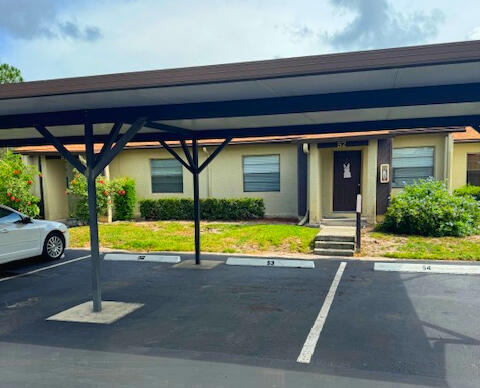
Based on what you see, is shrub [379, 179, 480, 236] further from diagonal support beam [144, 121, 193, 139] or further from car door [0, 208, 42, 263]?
car door [0, 208, 42, 263]

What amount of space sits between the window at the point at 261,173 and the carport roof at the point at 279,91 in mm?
8540

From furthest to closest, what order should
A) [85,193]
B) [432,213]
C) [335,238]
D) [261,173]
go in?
1. [261,173]
2. [85,193]
3. [432,213]
4. [335,238]

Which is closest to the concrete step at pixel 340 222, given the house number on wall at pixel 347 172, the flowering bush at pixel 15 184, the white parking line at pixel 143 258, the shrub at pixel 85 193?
the house number on wall at pixel 347 172

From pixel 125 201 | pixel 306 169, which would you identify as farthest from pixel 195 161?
pixel 125 201

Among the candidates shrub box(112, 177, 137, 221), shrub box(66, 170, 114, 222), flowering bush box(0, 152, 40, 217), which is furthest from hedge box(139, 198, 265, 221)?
flowering bush box(0, 152, 40, 217)

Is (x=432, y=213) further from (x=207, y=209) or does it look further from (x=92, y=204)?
(x=92, y=204)

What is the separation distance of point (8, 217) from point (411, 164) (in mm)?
12446

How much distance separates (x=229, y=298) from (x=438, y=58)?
180 inches

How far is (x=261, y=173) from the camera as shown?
15039 mm

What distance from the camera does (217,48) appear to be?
2322cm

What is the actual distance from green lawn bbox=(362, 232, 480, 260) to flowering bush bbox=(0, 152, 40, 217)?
10.3 meters

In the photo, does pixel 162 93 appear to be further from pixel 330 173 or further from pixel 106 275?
pixel 330 173

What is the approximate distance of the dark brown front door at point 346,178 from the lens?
13727mm

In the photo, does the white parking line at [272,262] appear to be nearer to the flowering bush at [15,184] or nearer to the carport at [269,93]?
the carport at [269,93]
